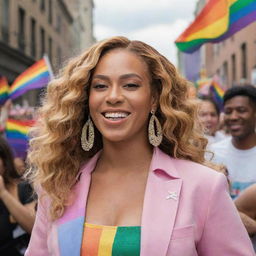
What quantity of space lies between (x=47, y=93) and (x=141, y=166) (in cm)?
62

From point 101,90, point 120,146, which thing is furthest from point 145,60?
point 120,146

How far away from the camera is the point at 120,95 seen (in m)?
2.26

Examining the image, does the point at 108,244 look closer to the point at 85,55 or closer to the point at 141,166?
the point at 141,166

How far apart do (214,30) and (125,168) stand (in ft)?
10.6

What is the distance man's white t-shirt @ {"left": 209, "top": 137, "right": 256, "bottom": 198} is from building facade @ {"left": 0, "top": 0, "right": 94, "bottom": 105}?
12168mm

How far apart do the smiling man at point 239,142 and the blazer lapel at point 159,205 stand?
1.64 m

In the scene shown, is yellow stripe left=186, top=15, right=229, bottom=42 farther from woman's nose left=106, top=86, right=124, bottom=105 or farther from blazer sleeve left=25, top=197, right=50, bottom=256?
blazer sleeve left=25, top=197, right=50, bottom=256

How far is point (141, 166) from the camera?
2414 mm

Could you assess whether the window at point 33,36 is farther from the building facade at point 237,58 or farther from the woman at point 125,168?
the woman at point 125,168

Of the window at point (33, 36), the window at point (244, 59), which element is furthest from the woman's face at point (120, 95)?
the window at point (33, 36)

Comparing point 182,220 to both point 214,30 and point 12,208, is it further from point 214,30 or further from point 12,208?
point 214,30

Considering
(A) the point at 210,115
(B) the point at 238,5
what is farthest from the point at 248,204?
(A) the point at 210,115

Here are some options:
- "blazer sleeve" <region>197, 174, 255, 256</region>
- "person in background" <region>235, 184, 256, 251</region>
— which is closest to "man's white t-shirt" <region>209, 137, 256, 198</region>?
"person in background" <region>235, 184, 256, 251</region>

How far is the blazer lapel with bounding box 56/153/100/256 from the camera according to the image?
220 centimetres
